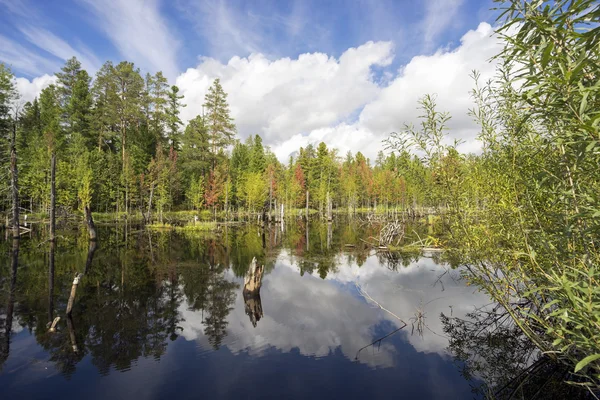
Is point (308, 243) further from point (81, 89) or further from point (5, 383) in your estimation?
point (81, 89)

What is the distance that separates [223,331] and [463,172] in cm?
939

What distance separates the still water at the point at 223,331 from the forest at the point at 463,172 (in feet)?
10.2

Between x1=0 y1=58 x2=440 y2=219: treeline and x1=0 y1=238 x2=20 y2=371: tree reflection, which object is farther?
x1=0 y1=58 x2=440 y2=219: treeline

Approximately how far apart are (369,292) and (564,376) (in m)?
8.06

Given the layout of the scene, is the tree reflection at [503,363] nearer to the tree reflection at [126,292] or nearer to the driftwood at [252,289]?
the tree reflection at [126,292]

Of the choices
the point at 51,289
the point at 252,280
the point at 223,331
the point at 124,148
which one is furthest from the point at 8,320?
the point at 124,148

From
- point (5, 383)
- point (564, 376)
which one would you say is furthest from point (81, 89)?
point (564, 376)

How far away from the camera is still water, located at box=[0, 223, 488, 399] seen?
7629mm

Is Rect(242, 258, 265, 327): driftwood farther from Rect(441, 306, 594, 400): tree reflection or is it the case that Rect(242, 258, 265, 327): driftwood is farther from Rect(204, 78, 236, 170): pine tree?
Rect(204, 78, 236, 170): pine tree

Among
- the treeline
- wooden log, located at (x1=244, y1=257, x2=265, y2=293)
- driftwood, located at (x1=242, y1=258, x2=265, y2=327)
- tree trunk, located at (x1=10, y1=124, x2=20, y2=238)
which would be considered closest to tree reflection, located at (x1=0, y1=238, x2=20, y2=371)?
driftwood, located at (x1=242, y1=258, x2=265, y2=327)

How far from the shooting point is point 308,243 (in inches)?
1166

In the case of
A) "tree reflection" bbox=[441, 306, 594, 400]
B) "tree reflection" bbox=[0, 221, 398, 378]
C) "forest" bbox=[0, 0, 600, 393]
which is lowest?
"tree reflection" bbox=[441, 306, 594, 400]

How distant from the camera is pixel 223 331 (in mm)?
10672

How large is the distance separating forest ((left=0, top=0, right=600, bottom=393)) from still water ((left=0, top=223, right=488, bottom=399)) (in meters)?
3.12
